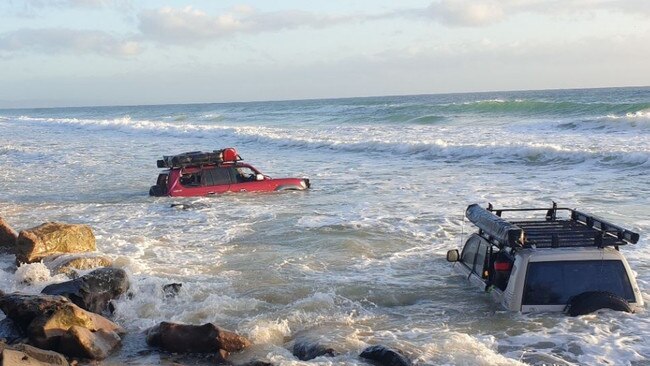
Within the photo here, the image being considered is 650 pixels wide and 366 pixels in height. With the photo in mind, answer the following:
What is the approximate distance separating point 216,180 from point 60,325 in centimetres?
1152

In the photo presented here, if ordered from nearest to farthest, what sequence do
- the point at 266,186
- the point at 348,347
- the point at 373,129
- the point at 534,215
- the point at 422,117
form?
the point at 348,347 < the point at 534,215 < the point at 266,186 < the point at 373,129 < the point at 422,117

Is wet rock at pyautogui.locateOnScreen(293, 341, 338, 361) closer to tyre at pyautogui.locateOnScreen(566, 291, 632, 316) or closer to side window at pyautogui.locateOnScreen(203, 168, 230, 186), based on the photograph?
tyre at pyautogui.locateOnScreen(566, 291, 632, 316)

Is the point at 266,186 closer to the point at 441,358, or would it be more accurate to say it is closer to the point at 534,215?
the point at 534,215

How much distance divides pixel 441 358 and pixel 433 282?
2.97 metres

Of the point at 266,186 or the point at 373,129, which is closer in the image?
the point at 266,186

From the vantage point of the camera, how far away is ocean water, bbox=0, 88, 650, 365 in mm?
7656

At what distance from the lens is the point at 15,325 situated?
7738mm

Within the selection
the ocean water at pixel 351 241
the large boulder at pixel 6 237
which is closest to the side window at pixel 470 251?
the ocean water at pixel 351 241

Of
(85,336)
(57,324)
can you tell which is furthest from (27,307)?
(85,336)

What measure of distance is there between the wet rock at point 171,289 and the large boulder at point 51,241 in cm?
290

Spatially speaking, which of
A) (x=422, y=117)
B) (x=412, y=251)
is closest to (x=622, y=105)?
(x=422, y=117)

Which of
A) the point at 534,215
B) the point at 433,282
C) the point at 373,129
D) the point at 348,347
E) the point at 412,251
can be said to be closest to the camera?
the point at 348,347

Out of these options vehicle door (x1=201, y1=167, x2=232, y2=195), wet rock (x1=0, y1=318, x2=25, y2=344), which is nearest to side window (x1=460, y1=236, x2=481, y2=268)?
wet rock (x1=0, y1=318, x2=25, y2=344)

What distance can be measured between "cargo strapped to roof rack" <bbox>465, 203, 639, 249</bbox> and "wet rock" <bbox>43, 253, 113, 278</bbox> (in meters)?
5.93
